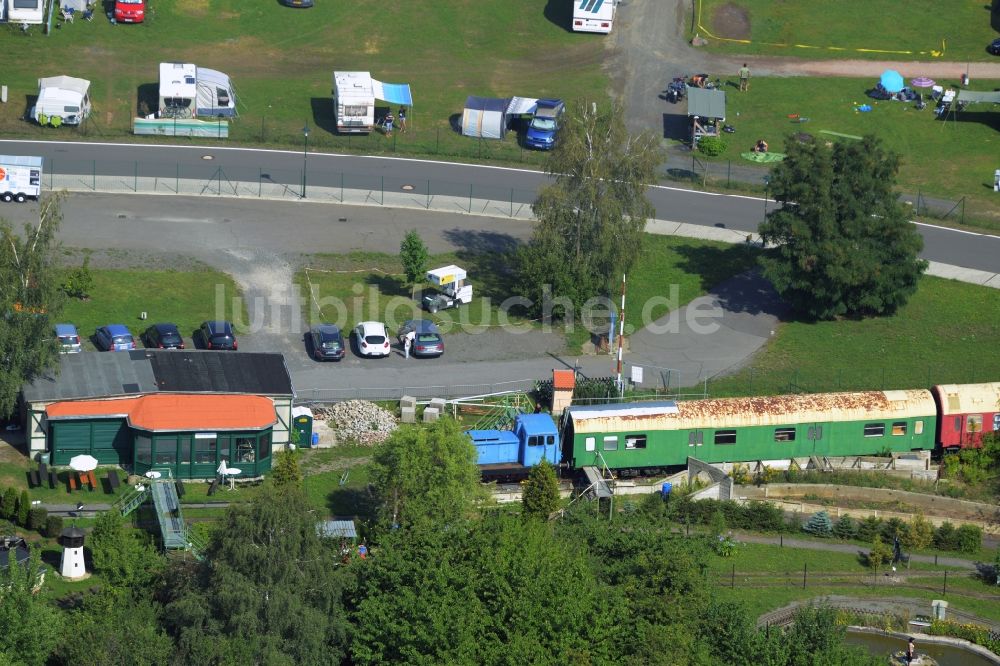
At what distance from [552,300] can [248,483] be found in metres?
21.3

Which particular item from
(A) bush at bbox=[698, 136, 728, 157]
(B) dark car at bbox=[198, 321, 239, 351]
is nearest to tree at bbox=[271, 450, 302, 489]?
(B) dark car at bbox=[198, 321, 239, 351]

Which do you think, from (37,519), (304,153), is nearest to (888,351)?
(304,153)

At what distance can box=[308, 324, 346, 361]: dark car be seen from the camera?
79.0m

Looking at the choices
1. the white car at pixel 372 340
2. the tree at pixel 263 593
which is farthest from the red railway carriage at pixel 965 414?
the tree at pixel 263 593

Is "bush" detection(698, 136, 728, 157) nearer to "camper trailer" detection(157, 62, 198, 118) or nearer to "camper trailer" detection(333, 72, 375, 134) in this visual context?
"camper trailer" detection(333, 72, 375, 134)

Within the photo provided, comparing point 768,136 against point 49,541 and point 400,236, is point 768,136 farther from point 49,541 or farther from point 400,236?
point 49,541

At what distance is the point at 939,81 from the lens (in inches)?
4589

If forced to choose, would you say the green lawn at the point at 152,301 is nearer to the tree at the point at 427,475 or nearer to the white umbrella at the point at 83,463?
the white umbrella at the point at 83,463

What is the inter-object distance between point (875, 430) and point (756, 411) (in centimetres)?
593

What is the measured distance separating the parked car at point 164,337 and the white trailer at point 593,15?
50.0m

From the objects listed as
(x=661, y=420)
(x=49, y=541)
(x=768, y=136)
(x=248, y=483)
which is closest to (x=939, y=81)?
(x=768, y=136)

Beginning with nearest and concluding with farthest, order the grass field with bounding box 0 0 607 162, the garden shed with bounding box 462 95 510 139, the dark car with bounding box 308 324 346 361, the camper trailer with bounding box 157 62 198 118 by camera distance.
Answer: the dark car with bounding box 308 324 346 361, the camper trailer with bounding box 157 62 198 118, the grass field with bounding box 0 0 607 162, the garden shed with bounding box 462 95 510 139

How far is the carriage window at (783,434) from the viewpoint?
74750 millimetres

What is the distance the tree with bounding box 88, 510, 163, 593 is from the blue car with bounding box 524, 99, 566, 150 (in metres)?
52.1
